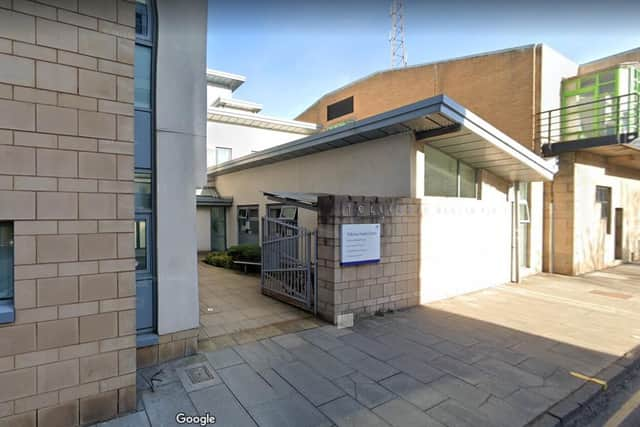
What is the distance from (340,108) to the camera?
21.1 metres

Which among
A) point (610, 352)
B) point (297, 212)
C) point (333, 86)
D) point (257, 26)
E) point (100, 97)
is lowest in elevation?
point (610, 352)

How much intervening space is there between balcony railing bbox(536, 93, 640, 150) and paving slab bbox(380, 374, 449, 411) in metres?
9.87

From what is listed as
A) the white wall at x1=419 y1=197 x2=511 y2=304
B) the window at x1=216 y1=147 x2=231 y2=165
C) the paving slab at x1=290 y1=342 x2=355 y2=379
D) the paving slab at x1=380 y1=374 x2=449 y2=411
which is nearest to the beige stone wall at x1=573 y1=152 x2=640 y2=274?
the white wall at x1=419 y1=197 x2=511 y2=304

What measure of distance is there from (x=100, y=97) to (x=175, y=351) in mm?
3192

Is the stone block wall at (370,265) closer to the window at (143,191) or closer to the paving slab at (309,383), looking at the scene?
the paving slab at (309,383)

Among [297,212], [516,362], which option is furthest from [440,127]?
[297,212]

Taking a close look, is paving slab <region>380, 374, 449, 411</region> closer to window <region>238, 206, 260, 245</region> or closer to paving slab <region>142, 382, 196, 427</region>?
paving slab <region>142, 382, 196, 427</region>

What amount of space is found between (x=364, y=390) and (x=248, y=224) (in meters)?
11.0

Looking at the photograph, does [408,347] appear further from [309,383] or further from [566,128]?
[566,128]

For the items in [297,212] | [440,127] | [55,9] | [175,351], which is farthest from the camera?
[297,212]

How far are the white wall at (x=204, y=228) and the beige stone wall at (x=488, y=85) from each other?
1038 cm

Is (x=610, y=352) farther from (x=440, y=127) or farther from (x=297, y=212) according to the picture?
(x=297, y=212)

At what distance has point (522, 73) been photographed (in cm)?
1095

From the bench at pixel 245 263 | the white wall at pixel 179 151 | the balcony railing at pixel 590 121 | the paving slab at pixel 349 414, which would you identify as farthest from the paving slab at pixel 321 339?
the balcony railing at pixel 590 121
